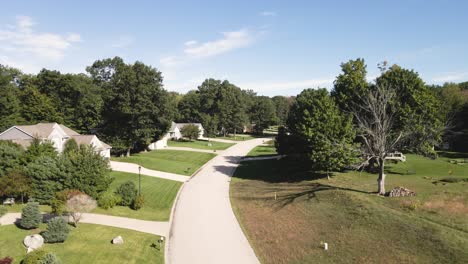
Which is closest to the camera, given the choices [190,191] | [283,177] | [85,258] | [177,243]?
[85,258]

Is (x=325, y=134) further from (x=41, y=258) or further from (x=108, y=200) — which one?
(x=41, y=258)

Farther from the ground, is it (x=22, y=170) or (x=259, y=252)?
(x=22, y=170)

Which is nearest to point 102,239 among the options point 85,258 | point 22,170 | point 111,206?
point 85,258

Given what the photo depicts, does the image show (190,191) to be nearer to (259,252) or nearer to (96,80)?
(259,252)

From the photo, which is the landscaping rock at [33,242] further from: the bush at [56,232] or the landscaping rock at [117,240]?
the landscaping rock at [117,240]

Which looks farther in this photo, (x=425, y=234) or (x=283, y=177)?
(x=283, y=177)

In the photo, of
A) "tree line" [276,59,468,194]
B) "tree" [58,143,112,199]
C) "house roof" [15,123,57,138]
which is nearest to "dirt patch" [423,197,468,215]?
"tree line" [276,59,468,194]

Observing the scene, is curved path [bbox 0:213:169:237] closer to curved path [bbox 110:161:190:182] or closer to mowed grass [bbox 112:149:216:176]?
curved path [bbox 110:161:190:182]
